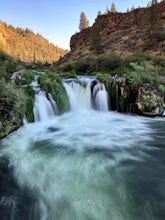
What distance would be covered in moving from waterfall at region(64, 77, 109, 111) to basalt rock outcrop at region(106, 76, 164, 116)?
510 millimetres

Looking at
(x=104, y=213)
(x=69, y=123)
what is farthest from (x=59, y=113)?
→ (x=104, y=213)

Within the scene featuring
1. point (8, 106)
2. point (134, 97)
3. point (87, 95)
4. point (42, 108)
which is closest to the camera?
point (8, 106)

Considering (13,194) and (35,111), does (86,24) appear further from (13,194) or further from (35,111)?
(13,194)

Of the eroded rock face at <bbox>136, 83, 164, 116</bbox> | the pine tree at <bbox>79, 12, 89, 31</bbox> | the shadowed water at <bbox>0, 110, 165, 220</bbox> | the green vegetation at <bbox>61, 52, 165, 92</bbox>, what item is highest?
the pine tree at <bbox>79, 12, 89, 31</bbox>

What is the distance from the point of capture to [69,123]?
8.58 metres

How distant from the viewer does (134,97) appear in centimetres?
1045

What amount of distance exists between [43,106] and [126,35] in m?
39.2

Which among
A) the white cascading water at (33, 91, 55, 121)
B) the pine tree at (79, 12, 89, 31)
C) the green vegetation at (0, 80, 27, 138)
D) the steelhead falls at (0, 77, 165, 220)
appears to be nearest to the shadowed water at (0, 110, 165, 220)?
the steelhead falls at (0, 77, 165, 220)

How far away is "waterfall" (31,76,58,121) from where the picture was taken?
8508 mm

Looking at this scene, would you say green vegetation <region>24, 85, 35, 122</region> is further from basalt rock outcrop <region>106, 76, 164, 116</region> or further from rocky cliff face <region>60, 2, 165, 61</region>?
rocky cliff face <region>60, 2, 165, 61</region>

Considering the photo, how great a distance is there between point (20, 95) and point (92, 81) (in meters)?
5.84

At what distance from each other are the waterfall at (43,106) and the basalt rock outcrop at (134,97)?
385cm

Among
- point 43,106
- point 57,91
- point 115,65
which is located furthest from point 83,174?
point 115,65

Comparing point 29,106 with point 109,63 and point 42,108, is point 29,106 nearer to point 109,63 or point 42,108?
point 42,108
